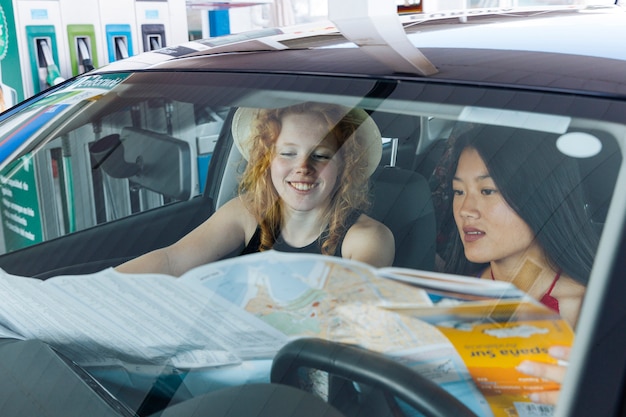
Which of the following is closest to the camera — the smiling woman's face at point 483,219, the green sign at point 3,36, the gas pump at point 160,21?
the smiling woman's face at point 483,219

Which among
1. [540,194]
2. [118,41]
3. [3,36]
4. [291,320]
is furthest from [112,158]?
[118,41]

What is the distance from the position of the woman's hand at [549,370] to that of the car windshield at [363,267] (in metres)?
0.01

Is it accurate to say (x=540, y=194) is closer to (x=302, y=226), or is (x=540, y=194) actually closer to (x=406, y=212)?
(x=406, y=212)

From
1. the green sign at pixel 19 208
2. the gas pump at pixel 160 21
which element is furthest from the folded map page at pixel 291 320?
the gas pump at pixel 160 21

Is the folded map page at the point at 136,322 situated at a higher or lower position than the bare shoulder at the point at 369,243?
lower

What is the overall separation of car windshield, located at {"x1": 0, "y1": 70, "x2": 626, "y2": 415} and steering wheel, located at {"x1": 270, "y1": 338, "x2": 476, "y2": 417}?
0.01 m

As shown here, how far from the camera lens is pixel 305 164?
41.9 inches

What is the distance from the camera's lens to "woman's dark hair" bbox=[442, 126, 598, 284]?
854 mm

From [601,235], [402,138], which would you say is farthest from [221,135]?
[601,235]

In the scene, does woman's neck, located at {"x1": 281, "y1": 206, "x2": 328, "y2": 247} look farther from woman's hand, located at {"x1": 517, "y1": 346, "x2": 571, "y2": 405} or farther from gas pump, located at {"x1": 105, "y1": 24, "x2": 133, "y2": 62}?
gas pump, located at {"x1": 105, "y1": 24, "x2": 133, "y2": 62}

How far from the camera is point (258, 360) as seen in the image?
94cm

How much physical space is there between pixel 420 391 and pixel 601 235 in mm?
281

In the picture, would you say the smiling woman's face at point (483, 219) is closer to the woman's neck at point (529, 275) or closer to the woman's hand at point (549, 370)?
the woman's neck at point (529, 275)

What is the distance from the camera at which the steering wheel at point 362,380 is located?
0.85 metres
